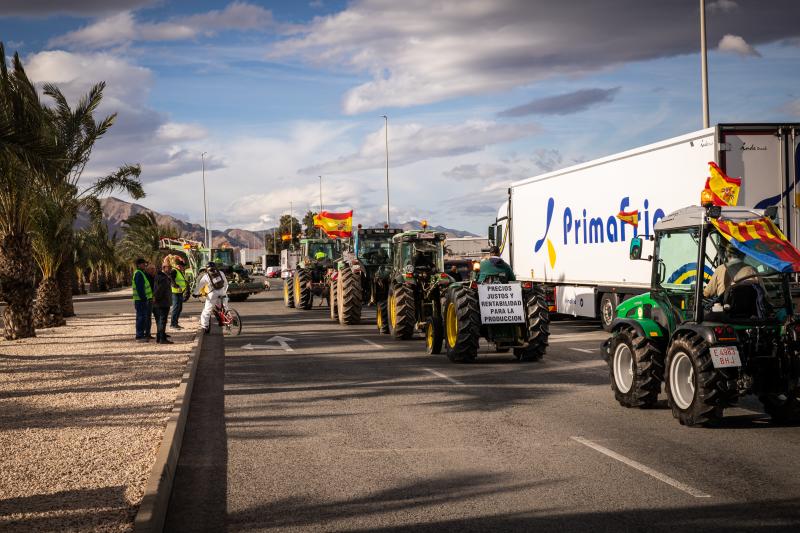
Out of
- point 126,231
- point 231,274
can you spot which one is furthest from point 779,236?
point 126,231

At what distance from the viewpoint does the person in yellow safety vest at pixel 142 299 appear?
19188mm

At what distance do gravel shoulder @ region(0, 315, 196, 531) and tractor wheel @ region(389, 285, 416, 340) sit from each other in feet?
14.6

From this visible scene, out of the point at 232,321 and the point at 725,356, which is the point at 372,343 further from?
the point at 725,356

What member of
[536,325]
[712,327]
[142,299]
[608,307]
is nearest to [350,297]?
[142,299]

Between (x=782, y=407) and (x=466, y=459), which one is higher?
(x=782, y=407)

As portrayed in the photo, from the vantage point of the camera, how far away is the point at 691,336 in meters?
8.97

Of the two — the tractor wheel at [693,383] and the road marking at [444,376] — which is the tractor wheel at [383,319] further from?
the tractor wheel at [693,383]

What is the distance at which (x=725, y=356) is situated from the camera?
8438 mm

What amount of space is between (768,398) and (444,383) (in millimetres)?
4631

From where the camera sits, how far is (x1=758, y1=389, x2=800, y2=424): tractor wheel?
8.98m

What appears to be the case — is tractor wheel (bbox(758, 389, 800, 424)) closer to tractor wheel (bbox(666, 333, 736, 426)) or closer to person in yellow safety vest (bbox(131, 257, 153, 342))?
tractor wheel (bbox(666, 333, 736, 426))

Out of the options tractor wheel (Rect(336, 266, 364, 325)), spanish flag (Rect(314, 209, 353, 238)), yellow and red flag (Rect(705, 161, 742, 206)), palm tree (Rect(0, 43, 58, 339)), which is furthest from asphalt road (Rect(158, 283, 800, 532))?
spanish flag (Rect(314, 209, 353, 238))

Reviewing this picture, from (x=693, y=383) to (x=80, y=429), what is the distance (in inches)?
254

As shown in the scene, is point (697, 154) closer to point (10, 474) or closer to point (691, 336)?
point (691, 336)
